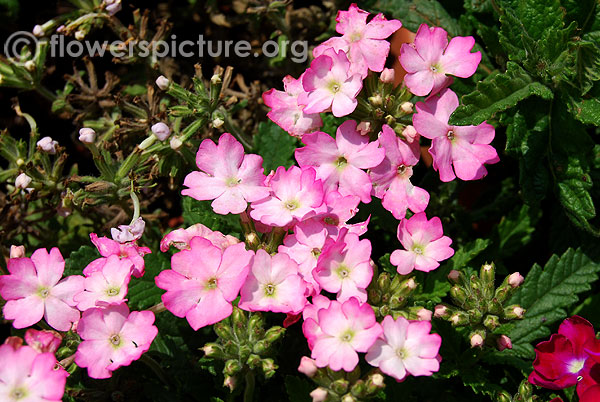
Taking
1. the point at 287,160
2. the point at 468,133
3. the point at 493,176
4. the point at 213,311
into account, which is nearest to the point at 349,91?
the point at 468,133

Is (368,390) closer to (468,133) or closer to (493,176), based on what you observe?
(468,133)

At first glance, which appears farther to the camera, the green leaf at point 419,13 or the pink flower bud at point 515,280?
the green leaf at point 419,13

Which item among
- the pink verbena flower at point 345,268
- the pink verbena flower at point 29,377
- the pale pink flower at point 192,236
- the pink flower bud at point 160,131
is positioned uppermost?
the pink flower bud at point 160,131

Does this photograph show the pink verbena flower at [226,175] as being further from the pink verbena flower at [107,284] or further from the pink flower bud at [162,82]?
the pink flower bud at [162,82]

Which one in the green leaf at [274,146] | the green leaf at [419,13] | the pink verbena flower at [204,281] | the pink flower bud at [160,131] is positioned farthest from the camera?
the green leaf at [419,13]

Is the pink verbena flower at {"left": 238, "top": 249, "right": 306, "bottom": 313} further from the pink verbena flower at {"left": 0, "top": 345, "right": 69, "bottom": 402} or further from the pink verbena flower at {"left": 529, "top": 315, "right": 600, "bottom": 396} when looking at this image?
the pink verbena flower at {"left": 529, "top": 315, "right": 600, "bottom": 396}

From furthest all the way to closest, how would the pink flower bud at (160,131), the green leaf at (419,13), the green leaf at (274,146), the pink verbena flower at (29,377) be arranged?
1. the green leaf at (419,13)
2. the green leaf at (274,146)
3. the pink flower bud at (160,131)
4. the pink verbena flower at (29,377)

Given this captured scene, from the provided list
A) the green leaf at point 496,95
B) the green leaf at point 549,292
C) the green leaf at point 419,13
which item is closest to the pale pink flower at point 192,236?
the green leaf at point 496,95
